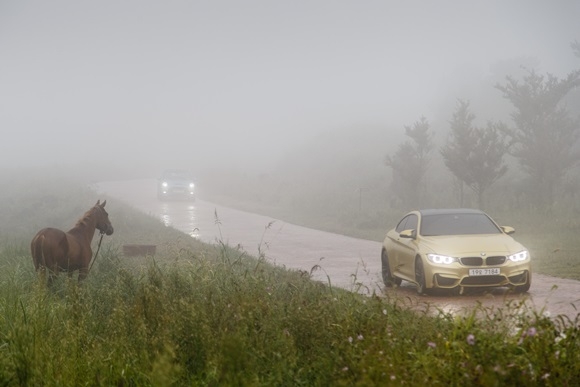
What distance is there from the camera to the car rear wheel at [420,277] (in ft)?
42.7

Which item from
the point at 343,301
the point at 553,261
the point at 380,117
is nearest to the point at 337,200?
the point at 553,261

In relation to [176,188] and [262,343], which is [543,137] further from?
[176,188]

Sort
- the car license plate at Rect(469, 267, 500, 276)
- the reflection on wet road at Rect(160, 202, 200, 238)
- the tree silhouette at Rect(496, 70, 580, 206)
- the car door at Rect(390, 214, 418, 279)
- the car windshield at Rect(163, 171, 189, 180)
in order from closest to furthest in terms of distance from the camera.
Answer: the car license plate at Rect(469, 267, 500, 276) < the car door at Rect(390, 214, 418, 279) < the reflection on wet road at Rect(160, 202, 200, 238) < the tree silhouette at Rect(496, 70, 580, 206) < the car windshield at Rect(163, 171, 189, 180)

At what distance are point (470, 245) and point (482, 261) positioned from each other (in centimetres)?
42

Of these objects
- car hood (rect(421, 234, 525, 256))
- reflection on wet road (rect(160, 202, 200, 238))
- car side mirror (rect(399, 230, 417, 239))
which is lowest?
reflection on wet road (rect(160, 202, 200, 238))

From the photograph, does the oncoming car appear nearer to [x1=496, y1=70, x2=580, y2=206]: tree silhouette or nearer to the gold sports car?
[x1=496, y1=70, x2=580, y2=206]: tree silhouette

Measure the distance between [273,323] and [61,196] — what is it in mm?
39801

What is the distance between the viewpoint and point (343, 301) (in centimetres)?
807

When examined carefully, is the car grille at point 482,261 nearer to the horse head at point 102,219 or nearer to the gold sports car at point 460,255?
the gold sports car at point 460,255

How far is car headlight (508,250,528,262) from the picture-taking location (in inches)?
505

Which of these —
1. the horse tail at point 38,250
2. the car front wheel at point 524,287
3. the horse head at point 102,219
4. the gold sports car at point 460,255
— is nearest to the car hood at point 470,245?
the gold sports car at point 460,255

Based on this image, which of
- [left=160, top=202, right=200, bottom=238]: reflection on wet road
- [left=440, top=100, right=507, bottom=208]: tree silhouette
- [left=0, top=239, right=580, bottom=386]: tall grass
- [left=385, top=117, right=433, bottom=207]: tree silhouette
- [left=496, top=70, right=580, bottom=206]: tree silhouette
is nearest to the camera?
[left=0, top=239, right=580, bottom=386]: tall grass

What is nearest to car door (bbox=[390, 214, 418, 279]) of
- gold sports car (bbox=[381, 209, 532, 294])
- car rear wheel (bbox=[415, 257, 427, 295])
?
gold sports car (bbox=[381, 209, 532, 294])

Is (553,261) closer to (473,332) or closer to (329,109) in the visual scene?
(473,332)
